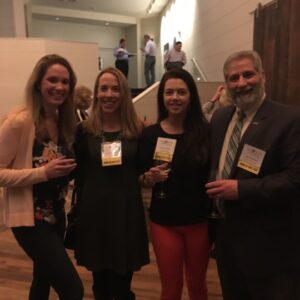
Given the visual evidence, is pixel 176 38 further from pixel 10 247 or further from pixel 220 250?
pixel 220 250

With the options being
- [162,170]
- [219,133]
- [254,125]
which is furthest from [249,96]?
[162,170]

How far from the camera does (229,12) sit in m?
6.79

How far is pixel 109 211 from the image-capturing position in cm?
190

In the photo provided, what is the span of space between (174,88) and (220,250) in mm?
863

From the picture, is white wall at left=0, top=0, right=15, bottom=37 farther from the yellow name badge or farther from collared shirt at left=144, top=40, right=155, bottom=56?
the yellow name badge

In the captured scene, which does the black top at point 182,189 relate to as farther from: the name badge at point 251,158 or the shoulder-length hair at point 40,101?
the shoulder-length hair at point 40,101

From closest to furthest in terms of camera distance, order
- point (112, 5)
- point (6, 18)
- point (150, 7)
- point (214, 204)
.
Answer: point (214, 204)
point (6, 18)
point (112, 5)
point (150, 7)

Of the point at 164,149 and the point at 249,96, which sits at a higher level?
the point at 249,96

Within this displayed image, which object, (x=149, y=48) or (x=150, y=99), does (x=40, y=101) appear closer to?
(x=150, y=99)

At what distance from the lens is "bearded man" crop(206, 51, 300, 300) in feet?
4.70

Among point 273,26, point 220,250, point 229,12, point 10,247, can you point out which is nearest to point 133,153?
point 220,250

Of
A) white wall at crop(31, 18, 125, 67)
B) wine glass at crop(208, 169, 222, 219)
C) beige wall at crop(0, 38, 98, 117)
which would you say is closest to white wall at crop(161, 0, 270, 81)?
beige wall at crop(0, 38, 98, 117)

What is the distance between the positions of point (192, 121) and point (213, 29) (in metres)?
6.79

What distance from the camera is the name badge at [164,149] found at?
175 centimetres
